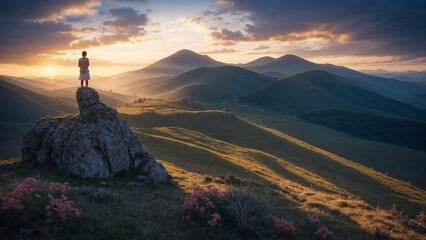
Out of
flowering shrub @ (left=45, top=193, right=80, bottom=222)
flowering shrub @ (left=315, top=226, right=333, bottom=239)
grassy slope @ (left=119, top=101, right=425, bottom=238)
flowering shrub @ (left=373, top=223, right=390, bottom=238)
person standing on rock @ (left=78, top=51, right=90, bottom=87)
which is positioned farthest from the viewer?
grassy slope @ (left=119, top=101, right=425, bottom=238)

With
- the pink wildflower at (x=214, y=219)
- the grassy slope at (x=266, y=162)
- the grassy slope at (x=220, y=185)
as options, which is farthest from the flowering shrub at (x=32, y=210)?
the grassy slope at (x=266, y=162)

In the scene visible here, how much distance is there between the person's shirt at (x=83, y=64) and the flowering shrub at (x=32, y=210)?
54.2ft

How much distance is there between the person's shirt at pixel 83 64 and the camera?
1082 inches

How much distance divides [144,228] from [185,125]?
71218 mm

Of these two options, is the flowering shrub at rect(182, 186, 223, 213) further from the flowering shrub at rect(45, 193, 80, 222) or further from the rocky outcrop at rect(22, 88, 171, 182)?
the rocky outcrop at rect(22, 88, 171, 182)

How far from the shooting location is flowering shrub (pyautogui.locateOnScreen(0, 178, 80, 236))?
12.1 meters

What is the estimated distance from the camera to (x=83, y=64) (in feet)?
91.1

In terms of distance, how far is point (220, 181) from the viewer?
27.8 m

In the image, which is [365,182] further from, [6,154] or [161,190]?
[6,154]

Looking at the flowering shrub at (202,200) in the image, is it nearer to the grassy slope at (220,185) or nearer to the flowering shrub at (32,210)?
the grassy slope at (220,185)

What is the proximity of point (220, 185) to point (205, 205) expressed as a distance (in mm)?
10048

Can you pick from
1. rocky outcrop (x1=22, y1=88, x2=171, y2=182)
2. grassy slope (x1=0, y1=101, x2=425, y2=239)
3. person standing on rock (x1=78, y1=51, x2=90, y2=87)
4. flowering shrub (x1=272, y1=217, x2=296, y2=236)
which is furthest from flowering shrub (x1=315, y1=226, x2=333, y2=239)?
person standing on rock (x1=78, y1=51, x2=90, y2=87)

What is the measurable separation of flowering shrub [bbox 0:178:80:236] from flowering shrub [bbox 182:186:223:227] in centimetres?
548

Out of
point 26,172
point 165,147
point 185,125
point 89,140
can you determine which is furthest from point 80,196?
point 185,125
